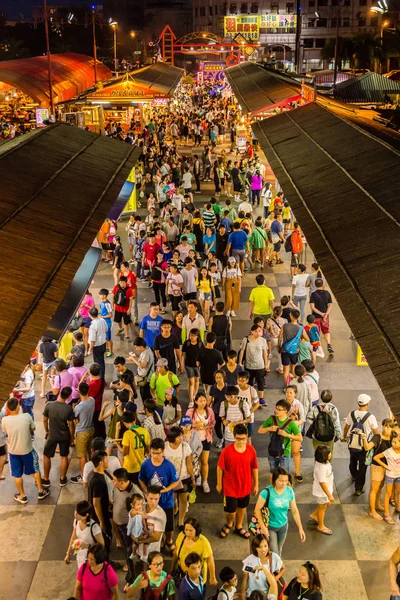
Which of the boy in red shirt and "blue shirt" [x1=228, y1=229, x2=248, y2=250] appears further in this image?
"blue shirt" [x1=228, y1=229, x2=248, y2=250]

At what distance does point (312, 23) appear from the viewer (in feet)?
361

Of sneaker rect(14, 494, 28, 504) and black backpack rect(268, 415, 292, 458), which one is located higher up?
black backpack rect(268, 415, 292, 458)

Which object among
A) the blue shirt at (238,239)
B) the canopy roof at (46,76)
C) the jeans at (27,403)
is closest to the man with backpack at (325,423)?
the jeans at (27,403)

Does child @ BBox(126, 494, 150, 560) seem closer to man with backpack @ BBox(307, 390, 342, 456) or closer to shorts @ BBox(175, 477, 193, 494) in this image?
shorts @ BBox(175, 477, 193, 494)

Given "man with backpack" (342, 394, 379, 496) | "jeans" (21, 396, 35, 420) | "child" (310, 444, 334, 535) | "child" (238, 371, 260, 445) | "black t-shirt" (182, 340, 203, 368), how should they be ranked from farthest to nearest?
"black t-shirt" (182, 340, 203, 368)
"jeans" (21, 396, 35, 420)
"child" (238, 371, 260, 445)
"man with backpack" (342, 394, 379, 496)
"child" (310, 444, 334, 535)

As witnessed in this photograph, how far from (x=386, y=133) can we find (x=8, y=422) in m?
11.3

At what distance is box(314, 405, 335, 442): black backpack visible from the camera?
8.85m

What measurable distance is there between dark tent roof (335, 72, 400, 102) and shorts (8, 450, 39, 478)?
26.5m

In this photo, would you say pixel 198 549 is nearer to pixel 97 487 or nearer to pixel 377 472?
pixel 97 487

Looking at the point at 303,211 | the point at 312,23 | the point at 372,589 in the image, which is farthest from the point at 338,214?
the point at 312,23

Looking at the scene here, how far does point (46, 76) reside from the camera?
4106 centimetres

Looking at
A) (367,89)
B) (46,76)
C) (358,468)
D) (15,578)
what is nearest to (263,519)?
(358,468)

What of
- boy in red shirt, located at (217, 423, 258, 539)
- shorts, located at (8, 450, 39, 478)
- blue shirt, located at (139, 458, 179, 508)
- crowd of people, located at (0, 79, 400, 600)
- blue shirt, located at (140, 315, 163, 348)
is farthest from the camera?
blue shirt, located at (140, 315, 163, 348)

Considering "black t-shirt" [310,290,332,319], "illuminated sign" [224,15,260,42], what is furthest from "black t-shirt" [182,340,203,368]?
"illuminated sign" [224,15,260,42]
